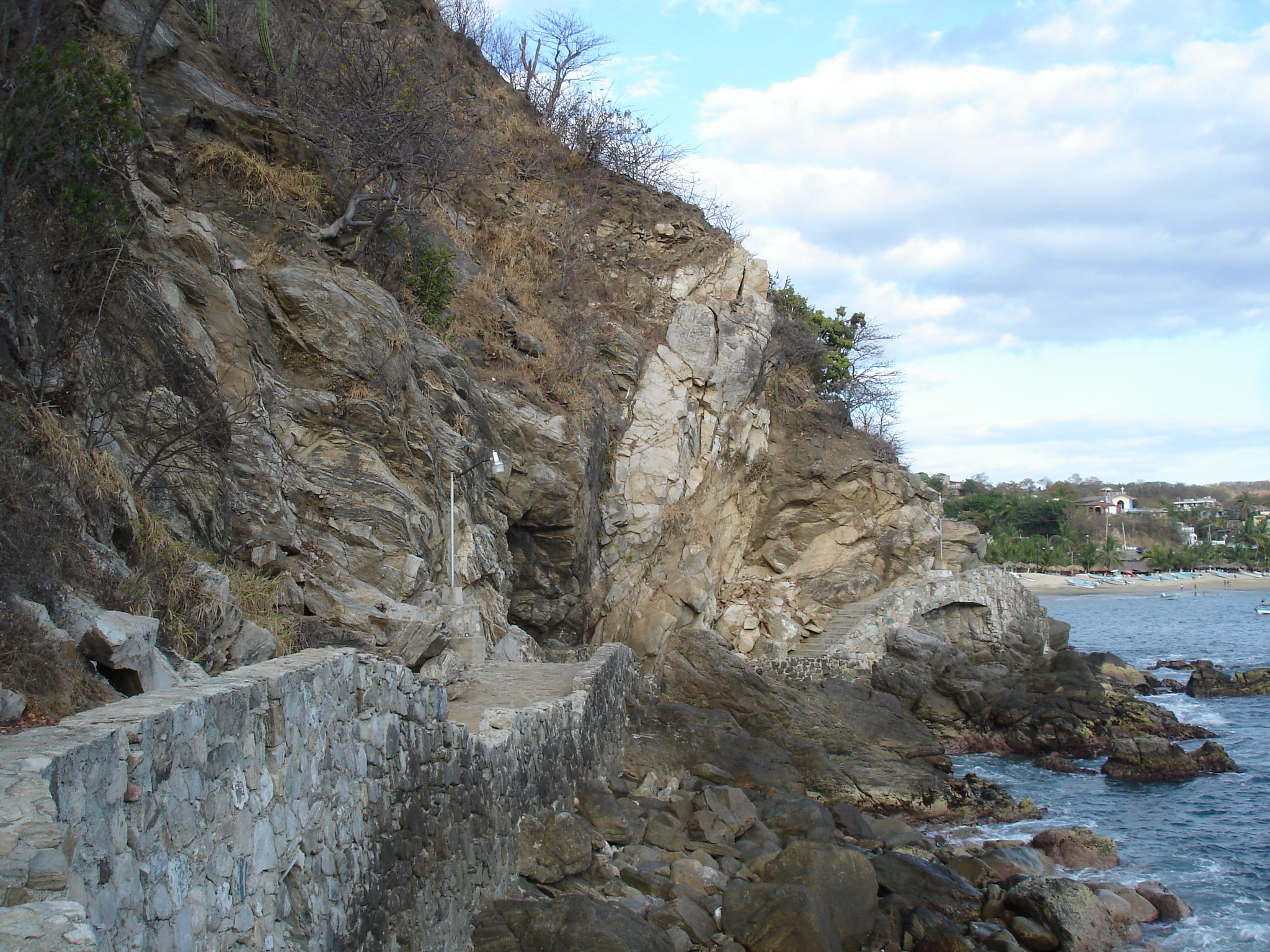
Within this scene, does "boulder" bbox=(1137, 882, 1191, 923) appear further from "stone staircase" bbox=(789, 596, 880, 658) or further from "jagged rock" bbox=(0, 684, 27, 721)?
"jagged rock" bbox=(0, 684, 27, 721)

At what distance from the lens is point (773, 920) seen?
881 centimetres

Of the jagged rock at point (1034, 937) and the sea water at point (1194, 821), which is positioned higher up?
the jagged rock at point (1034, 937)

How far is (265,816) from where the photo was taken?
4324 mm

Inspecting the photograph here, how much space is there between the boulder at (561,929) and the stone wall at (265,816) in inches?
8.3

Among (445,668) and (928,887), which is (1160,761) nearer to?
(928,887)

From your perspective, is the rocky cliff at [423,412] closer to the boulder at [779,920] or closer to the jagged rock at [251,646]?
the jagged rock at [251,646]

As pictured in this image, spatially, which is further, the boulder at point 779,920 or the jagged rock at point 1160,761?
the jagged rock at point 1160,761

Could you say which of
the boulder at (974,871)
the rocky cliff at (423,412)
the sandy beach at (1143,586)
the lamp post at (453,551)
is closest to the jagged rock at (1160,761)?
the rocky cliff at (423,412)

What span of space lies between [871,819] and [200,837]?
12.1 meters

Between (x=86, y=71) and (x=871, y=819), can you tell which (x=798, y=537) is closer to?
(x=871, y=819)

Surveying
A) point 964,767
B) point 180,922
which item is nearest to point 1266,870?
point 964,767

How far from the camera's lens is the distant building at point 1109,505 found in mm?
110500

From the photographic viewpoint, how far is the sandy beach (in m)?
85.1

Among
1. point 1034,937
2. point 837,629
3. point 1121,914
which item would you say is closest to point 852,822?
point 1034,937
